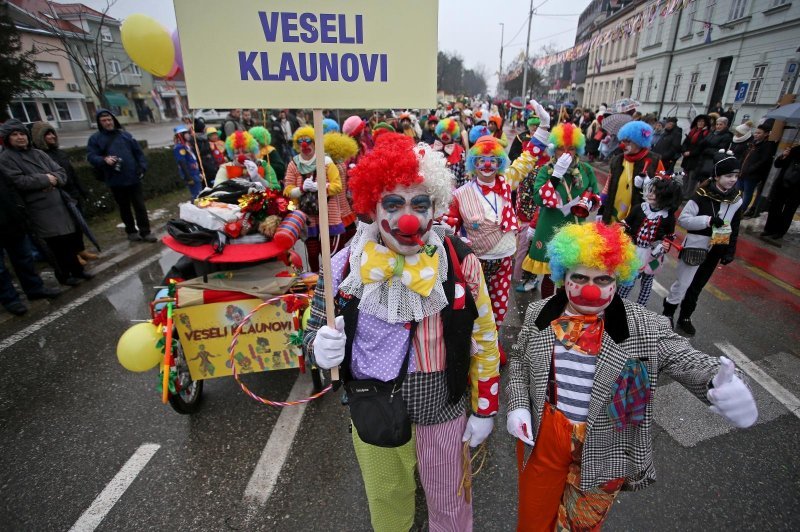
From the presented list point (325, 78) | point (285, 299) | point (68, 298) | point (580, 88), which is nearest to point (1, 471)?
point (285, 299)

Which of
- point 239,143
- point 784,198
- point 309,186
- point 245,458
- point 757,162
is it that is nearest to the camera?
point 245,458

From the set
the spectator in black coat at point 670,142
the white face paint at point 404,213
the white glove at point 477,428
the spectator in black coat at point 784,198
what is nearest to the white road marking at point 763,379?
the white glove at point 477,428

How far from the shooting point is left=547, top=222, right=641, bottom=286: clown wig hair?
1615mm

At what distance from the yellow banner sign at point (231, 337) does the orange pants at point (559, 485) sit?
5.90ft

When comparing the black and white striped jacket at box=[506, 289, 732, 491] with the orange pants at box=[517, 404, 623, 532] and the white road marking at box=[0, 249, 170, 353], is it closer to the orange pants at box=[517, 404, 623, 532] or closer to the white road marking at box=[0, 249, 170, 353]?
the orange pants at box=[517, 404, 623, 532]

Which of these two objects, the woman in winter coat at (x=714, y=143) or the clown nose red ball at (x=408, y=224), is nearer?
the clown nose red ball at (x=408, y=224)

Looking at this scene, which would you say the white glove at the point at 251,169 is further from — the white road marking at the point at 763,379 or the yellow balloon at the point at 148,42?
the white road marking at the point at 763,379

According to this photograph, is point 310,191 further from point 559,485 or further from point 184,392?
point 559,485

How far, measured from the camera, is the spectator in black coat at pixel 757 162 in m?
7.06

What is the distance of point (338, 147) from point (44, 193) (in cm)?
350

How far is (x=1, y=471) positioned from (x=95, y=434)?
0.50m

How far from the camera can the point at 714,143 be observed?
8.13 meters

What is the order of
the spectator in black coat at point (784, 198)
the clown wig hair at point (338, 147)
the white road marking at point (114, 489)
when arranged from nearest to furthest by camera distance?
the white road marking at point (114, 489)
the clown wig hair at point (338, 147)
the spectator in black coat at point (784, 198)

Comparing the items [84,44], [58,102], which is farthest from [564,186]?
[58,102]
